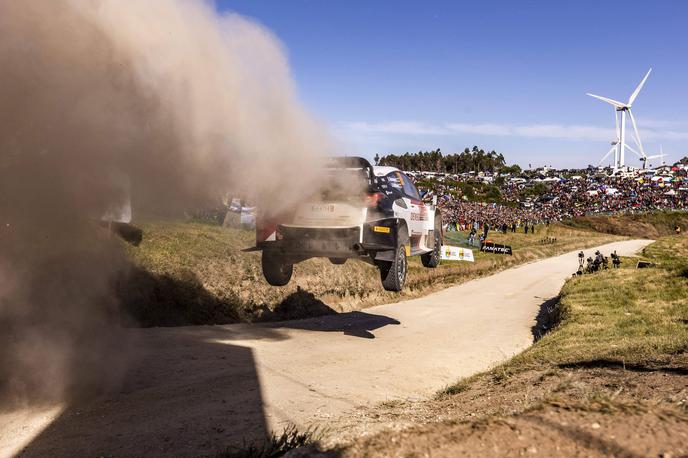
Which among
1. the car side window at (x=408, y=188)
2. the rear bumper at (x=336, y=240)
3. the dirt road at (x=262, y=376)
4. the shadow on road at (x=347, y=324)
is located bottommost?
the shadow on road at (x=347, y=324)

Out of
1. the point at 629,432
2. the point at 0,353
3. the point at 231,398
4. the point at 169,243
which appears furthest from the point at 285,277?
the point at 169,243

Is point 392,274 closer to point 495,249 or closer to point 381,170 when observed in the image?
point 381,170

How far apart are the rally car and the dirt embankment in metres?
84.4

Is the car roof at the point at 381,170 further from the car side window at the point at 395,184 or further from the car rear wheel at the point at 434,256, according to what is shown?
the car rear wheel at the point at 434,256

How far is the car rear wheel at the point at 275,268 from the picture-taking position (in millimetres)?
10711

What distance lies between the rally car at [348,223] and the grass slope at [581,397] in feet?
10.1

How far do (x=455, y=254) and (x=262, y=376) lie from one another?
28860 millimetres

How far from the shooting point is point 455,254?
3997 centimetres

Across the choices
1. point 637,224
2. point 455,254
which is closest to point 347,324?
point 455,254

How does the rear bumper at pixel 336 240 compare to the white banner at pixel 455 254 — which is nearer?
the rear bumper at pixel 336 240

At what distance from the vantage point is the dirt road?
8.62m

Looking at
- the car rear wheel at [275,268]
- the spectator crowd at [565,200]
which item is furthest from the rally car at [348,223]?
the spectator crowd at [565,200]

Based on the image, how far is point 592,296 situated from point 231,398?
64.8 feet

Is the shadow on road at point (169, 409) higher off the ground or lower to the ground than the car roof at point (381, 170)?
lower
